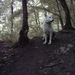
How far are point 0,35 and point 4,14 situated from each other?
314 cm

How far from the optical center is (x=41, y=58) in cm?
642

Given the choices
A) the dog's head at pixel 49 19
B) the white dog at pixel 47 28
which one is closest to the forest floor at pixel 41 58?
the white dog at pixel 47 28

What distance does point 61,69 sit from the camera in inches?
218

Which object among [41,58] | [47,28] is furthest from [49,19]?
[41,58]

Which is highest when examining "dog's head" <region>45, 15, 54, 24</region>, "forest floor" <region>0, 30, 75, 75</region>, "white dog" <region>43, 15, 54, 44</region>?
"dog's head" <region>45, 15, 54, 24</region>

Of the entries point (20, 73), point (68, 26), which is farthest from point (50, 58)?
point (68, 26)

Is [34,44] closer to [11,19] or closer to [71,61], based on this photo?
[71,61]

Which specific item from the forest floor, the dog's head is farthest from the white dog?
the forest floor

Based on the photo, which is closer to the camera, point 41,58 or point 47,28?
point 41,58

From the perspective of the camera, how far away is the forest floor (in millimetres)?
5691

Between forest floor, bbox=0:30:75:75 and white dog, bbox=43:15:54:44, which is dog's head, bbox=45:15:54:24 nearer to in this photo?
white dog, bbox=43:15:54:44

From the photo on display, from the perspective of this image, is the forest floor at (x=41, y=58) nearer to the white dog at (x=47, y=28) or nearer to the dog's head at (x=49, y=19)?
the white dog at (x=47, y=28)

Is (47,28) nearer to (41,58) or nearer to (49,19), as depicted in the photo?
(49,19)

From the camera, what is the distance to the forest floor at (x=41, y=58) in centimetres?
569
